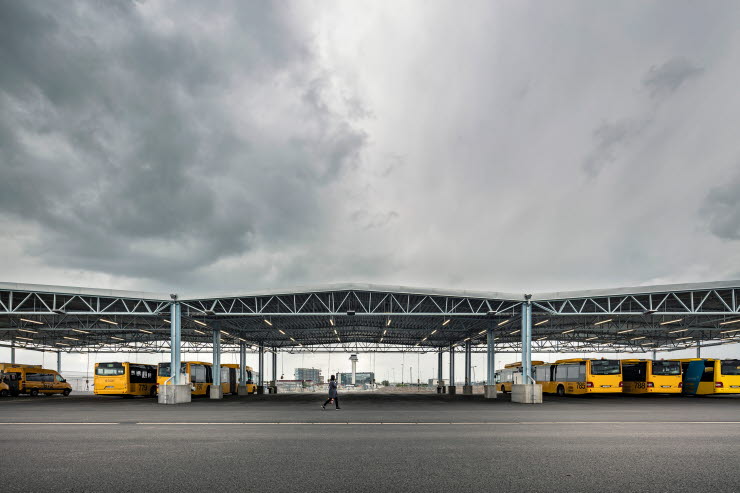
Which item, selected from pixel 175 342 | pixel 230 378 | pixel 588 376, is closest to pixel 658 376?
pixel 588 376

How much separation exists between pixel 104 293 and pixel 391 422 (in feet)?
67.6

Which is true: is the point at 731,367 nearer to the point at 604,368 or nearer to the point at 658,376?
the point at 658,376

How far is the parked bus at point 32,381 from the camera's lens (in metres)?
37.1

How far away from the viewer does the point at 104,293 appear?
27.1 meters

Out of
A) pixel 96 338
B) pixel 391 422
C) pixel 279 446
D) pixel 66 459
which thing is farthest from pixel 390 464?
pixel 96 338

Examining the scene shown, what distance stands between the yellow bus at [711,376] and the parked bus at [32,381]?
47.2 m

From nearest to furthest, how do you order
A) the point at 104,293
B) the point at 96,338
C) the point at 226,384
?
1. the point at 104,293
2. the point at 226,384
3. the point at 96,338

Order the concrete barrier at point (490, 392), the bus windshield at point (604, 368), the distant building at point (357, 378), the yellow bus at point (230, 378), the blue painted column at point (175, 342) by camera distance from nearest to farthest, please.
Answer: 1. the blue painted column at point (175, 342)
2. the bus windshield at point (604, 368)
3. the concrete barrier at point (490, 392)
4. the yellow bus at point (230, 378)
5. the distant building at point (357, 378)

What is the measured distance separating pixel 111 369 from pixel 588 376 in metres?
30.5

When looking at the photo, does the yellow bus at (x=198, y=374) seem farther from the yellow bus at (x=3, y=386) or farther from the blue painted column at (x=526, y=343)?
the blue painted column at (x=526, y=343)

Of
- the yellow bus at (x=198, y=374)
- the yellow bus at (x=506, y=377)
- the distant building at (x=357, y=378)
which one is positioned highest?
the yellow bus at (x=198, y=374)

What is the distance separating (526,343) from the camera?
88.6 feet

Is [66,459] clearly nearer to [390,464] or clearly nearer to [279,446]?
[279,446]

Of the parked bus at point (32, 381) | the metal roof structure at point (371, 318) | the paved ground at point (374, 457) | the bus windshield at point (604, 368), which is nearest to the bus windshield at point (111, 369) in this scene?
the metal roof structure at point (371, 318)
